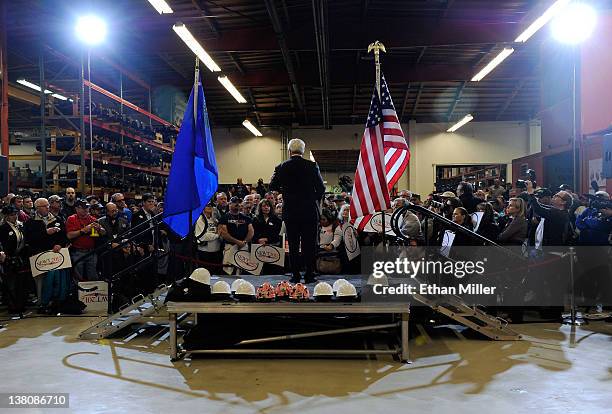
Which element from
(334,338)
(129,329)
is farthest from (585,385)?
(129,329)

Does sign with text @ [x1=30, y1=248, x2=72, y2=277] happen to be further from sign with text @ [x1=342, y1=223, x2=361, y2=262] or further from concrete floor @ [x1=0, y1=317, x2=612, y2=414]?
sign with text @ [x1=342, y1=223, x2=361, y2=262]

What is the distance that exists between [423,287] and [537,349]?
55.0 inches

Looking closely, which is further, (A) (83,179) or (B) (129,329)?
(A) (83,179)

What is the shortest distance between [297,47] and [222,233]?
666 cm

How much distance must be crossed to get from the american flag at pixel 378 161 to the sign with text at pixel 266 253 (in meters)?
1.99

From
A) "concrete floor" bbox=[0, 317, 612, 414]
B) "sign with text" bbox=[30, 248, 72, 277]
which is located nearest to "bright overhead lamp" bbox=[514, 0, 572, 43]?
"concrete floor" bbox=[0, 317, 612, 414]

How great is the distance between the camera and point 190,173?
571 centimetres

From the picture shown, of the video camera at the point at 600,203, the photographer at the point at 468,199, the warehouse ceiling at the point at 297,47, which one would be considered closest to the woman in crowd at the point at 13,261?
the warehouse ceiling at the point at 297,47

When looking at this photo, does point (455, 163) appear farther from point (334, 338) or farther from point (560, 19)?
point (334, 338)

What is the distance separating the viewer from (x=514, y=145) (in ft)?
80.9

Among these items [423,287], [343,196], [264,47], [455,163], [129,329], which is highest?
[264,47]

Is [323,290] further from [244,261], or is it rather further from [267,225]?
[267,225]

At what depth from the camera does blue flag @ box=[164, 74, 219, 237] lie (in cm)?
566

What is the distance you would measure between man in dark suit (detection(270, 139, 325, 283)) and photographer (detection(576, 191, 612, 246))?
424 centimetres
